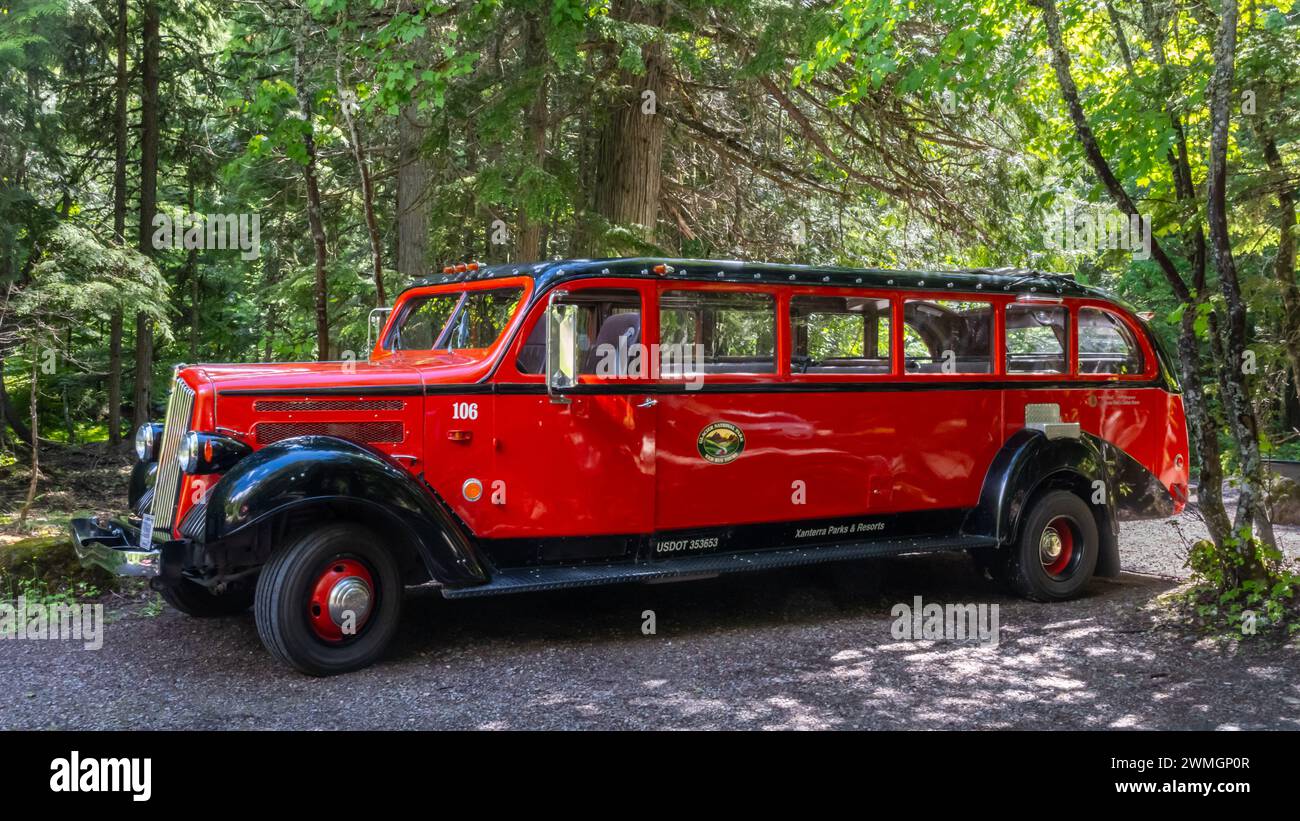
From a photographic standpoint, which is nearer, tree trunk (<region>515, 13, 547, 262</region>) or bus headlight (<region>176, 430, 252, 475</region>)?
bus headlight (<region>176, 430, 252, 475</region>)

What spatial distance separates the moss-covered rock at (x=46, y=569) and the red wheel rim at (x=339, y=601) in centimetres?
282

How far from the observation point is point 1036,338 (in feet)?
29.4

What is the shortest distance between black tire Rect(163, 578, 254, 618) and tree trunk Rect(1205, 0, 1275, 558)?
20.8ft

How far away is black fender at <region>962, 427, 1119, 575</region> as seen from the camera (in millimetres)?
8508

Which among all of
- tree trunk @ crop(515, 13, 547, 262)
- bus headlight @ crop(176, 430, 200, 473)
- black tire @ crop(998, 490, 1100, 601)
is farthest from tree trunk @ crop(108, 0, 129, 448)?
black tire @ crop(998, 490, 1100, 601)

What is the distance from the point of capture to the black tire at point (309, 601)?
616 centimetres

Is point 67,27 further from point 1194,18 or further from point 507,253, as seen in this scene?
point 1194,18

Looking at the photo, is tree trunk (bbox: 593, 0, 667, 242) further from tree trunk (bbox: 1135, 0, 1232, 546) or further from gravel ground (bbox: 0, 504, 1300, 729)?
tree trunk (bbox: 1135, 0, 1232, 546)

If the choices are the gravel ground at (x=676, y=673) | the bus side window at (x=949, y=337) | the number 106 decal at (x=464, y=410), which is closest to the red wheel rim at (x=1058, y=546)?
the gravel ground at (x=676, y=673)

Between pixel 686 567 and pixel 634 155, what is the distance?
218 inches

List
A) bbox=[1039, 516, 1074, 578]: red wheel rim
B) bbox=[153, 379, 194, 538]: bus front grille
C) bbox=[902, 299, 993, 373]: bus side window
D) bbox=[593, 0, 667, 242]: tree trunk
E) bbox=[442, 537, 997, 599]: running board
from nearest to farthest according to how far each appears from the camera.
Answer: bbox=[153, 379, 194, 538]: bus front grille, bbox=[442, 537, 997, 599]: running board, bbox=[902, 299, 993, 373]: bus side window, bbox=[1039, 516, 1074, 578]: red wheel rim, bbox=[593, 0, 667, 242]: tree trunk

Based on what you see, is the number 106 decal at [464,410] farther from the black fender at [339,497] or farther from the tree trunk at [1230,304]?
the tree trunk at [1230,304]

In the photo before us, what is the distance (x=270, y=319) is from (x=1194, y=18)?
616 inches

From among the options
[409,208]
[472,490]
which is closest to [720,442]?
[472,490]
